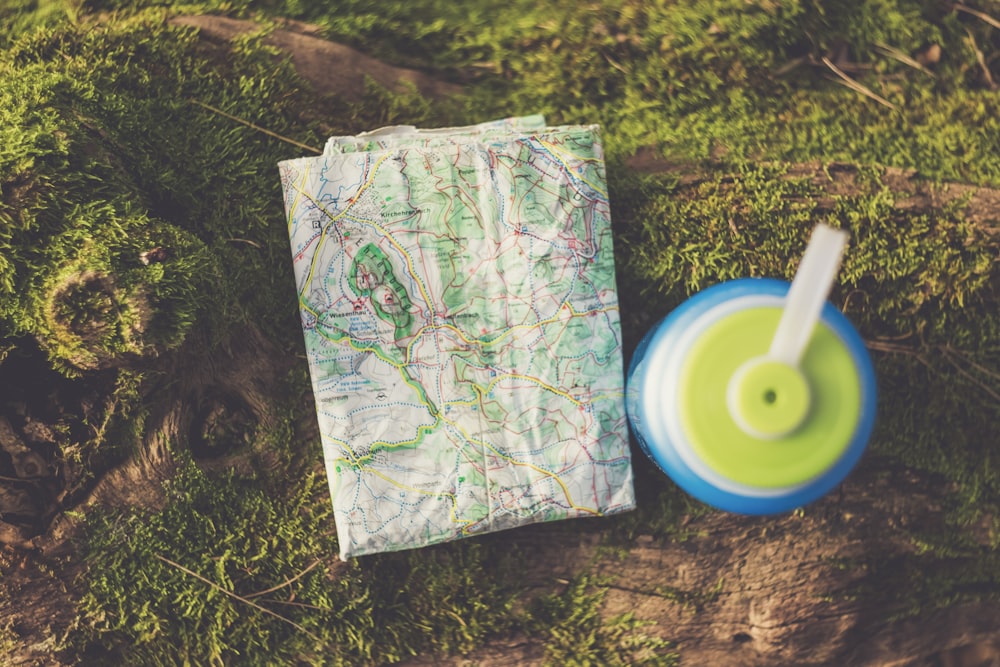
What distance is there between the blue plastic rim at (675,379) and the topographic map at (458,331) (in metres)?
0.30

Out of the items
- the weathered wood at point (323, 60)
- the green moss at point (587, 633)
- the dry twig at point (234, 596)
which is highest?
the weathered wood at point (323, 60)

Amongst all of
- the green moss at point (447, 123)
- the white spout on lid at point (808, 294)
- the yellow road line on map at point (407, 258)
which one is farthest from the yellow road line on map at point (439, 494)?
the white spout on lid at point (808, 294)

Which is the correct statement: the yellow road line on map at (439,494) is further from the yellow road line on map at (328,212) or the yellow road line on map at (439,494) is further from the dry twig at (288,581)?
the yellow road line on map at (328,212)

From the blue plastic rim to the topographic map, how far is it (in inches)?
11.9

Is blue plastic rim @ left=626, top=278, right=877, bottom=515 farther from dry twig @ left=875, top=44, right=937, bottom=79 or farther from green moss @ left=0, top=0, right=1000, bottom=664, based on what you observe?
dry twig @ left=875, top=44, right=937, bottom=79

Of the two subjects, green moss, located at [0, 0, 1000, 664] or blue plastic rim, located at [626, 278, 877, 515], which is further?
green moss, located at [0, 0, 1000, 664]

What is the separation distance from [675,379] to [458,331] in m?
0.65

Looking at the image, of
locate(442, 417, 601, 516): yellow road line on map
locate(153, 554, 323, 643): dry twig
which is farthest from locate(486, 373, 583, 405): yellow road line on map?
locate(153, 554, 323, 643): dry twig

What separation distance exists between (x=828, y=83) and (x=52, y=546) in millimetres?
2838

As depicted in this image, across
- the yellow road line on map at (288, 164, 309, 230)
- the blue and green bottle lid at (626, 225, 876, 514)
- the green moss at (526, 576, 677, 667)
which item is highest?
the yellow road line on map at (288, 164, 309, 230)

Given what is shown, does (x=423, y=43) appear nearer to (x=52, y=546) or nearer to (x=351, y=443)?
(x=351, y=443)

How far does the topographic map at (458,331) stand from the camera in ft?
6.96

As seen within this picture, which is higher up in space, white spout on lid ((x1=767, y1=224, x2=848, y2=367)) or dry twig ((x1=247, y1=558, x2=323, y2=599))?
white spout on lid ((x1=767, y1=224, x2=848, y2=367))

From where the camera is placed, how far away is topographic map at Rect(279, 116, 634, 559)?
2121 mm
